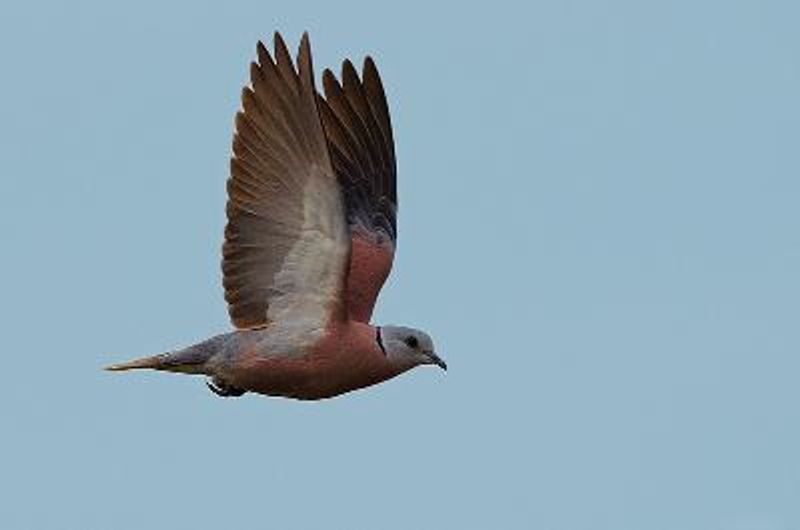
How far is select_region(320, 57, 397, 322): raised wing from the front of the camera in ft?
66.8

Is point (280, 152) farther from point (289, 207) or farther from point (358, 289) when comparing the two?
point (358, 289)

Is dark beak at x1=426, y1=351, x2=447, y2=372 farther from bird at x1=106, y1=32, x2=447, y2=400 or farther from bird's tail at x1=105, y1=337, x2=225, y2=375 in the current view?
bird's tail at x1=105, y1=337, x2=225, y2=375

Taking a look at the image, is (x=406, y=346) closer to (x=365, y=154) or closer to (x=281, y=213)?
(x=281, y=213)

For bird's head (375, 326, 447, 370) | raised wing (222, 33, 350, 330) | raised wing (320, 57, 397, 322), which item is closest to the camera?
raised wing (222, 33, 350, 330)

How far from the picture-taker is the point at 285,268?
18672 millimetres

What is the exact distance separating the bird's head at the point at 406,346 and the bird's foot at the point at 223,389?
1.27m

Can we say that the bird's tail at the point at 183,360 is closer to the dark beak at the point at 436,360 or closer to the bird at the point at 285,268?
the bird at the point at 285,268

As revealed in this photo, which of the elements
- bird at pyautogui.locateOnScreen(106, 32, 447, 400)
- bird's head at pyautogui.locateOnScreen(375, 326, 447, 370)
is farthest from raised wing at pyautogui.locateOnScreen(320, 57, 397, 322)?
bird at pyautogui.locateOnScreen(106, 32, 447, 400)

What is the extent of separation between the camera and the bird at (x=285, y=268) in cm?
1836

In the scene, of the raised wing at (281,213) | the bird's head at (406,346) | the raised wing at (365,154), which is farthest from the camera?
the raised wing at (365,154)

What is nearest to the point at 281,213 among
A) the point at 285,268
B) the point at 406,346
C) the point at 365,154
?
the point at 285,268

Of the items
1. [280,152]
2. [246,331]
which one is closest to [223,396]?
[246,331]

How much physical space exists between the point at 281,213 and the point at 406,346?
1713mm

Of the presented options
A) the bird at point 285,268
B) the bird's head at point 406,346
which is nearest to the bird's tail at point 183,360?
the bird at point 285,268
